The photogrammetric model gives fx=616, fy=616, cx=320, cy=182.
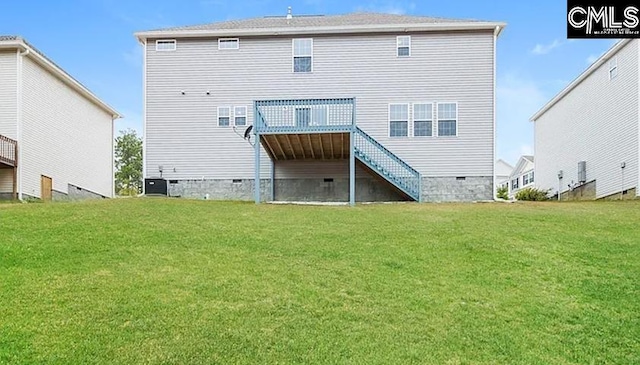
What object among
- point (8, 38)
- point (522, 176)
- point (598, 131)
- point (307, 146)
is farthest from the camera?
point (522, 176)

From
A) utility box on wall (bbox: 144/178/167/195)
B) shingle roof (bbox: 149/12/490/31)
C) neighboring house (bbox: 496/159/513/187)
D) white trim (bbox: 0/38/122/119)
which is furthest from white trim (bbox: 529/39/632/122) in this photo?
neighboring house (bbox: 496/159/513/187)

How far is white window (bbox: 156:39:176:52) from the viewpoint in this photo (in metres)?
21.7

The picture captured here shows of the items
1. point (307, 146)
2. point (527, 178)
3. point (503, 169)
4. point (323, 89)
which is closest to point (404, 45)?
point (323, 89)

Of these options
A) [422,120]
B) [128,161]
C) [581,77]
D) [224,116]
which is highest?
[581,77]

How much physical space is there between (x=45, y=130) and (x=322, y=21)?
1044 cm

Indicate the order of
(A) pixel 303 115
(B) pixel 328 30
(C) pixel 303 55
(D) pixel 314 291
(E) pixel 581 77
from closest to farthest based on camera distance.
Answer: (D) pixel 314 291, (A) pixel 303 115, (B) pixel 328 30, (C) pixel 303 55, (E) pixel 581 77

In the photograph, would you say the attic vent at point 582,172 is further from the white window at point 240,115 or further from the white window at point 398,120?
the white window at point 240,115

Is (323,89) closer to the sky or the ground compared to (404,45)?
closer to the ground

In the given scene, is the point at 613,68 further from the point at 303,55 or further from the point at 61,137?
the point at 61,137

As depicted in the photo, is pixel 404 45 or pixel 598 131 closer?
pixel 404 45

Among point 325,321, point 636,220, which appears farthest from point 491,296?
point 636,220

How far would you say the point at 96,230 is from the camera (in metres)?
11.8

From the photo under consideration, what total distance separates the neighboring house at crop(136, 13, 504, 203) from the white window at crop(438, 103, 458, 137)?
34 mm

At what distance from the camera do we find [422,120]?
68.6 feet
